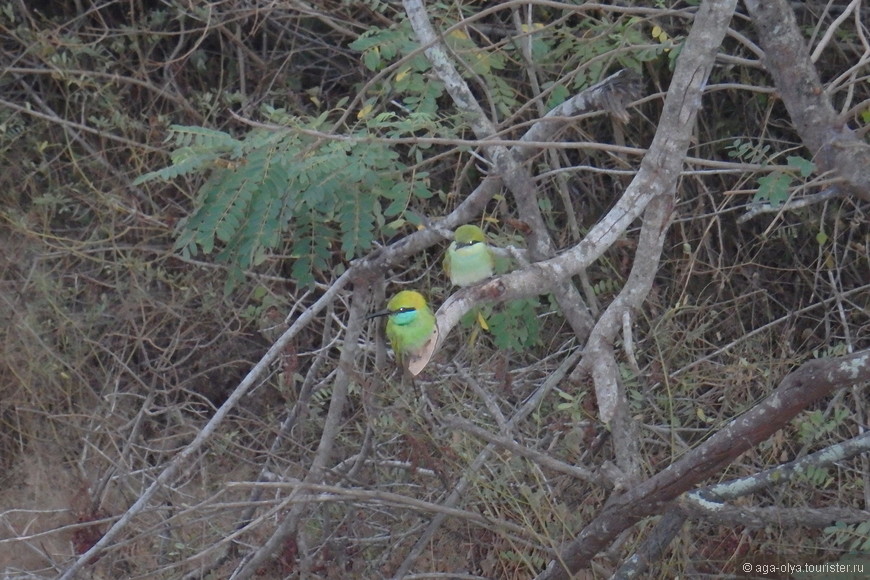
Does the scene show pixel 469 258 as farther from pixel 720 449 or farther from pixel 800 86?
pixel 800 86

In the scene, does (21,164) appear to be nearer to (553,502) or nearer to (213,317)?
(213,317)

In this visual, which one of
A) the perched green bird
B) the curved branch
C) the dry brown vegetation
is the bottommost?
the dry brown vegetation

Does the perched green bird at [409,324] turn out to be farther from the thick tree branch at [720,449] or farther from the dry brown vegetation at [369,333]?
the thick tree branch at [720,449]

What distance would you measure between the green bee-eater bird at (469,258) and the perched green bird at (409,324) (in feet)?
0.91

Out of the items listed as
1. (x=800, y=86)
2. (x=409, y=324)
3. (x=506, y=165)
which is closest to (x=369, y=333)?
(x=506, y=165)

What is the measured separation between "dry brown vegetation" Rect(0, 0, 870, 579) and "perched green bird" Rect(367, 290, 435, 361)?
32 centimetres

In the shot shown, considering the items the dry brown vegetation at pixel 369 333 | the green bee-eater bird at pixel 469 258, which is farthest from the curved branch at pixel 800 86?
the green bee-eater bird at pixel 469 258

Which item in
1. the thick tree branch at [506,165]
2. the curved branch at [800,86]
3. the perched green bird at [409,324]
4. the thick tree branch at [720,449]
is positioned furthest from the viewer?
the thick tree branch at [506,165]

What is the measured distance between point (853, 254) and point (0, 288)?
429cm

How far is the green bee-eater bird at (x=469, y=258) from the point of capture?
316 centimetres

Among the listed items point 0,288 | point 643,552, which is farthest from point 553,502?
point 0,288

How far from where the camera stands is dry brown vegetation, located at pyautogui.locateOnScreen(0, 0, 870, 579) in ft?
11.5

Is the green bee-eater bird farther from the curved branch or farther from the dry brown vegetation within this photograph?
the curved branch

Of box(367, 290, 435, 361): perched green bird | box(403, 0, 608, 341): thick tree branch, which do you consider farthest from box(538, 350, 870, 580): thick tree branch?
box(367, 290, 435, 361): perched green bird
